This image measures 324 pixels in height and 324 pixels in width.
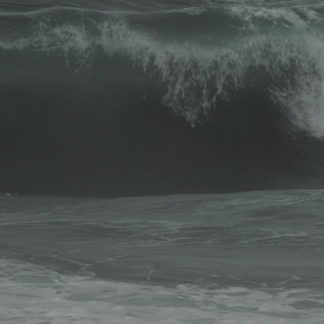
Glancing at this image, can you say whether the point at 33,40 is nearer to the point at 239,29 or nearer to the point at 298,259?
the point at 239,29

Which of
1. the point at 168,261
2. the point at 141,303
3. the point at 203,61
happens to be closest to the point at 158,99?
the point at 203,61

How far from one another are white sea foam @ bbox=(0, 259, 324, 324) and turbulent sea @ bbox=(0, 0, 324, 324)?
132cm

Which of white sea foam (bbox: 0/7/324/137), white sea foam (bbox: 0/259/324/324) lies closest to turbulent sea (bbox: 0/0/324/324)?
white sea foam (bbox: 0/7/324/137)

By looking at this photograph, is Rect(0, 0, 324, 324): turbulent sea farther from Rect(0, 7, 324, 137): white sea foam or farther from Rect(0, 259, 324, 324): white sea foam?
Rect(0, 259, 324, 324): white sea foam

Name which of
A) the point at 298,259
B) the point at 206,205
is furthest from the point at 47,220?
the point at 298,259

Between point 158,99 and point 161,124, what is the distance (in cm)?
36

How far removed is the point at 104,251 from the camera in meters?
7.33

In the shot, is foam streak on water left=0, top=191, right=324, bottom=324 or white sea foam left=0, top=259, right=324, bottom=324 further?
foam streak on water left=0, top=191, right=324, bottom=324

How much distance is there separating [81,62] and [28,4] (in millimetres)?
1714

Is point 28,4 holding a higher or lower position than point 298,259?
higher

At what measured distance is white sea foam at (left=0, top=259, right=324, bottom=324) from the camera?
17.9 feet

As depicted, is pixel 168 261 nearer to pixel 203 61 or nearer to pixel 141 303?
pixel 141 303

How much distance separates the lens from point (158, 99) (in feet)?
43.2

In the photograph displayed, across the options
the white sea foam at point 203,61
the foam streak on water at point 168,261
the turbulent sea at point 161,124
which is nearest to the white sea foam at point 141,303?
the foam streak on water at point 168,261
